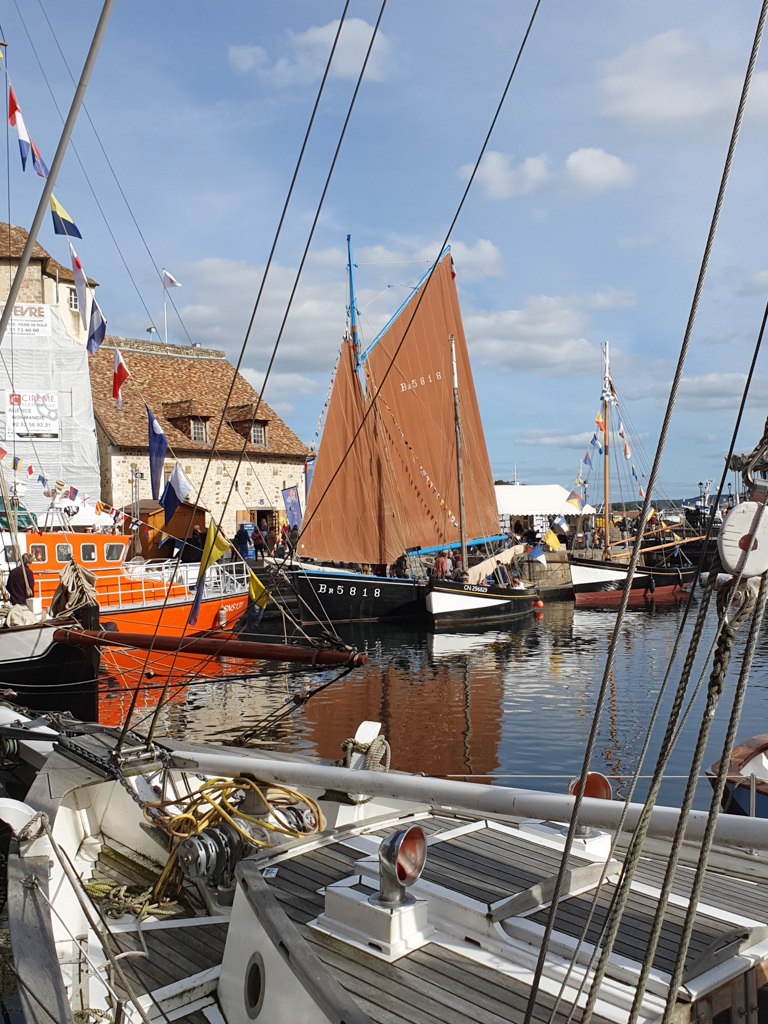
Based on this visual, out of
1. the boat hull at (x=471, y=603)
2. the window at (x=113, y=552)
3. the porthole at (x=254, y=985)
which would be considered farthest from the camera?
the boat hull at (x=471, y=603)

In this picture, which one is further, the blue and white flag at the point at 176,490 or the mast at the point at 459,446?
the mast at the point at 459,446

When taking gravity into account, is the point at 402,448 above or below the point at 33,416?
below

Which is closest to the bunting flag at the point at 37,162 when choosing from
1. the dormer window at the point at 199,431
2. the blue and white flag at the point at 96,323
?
the blue and white flag at the point at 96,323

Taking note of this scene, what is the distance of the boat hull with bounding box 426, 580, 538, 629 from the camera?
105ft

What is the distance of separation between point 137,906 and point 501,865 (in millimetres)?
2819

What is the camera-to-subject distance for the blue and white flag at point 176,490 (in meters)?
18.5

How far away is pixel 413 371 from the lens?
33.6 meters

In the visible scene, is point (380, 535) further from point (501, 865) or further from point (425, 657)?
point (501, 865)

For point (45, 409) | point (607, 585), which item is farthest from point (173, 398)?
point (607, 585)

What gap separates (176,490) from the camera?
18719mm

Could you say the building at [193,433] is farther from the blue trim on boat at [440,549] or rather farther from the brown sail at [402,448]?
the blue trim on boat at [440,549]

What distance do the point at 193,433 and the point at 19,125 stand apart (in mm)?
30731

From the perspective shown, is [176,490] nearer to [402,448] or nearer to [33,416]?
[33,416]

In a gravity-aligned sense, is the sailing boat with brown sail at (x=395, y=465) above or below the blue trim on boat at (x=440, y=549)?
above
